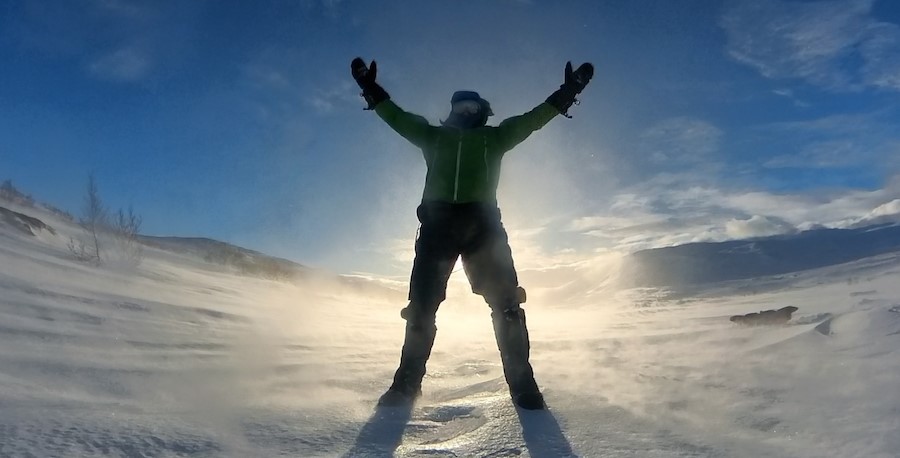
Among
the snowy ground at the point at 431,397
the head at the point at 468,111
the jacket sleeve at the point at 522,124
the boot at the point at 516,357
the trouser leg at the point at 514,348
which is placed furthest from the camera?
A: the head at the point at 468,111

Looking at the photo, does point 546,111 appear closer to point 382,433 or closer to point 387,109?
point 387,109

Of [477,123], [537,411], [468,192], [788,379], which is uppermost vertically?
[477,123]

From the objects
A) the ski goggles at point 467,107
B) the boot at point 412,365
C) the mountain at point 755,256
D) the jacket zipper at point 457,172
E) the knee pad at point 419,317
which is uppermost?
the mountain at point 755,256

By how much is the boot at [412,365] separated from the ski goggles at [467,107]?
4.22ft

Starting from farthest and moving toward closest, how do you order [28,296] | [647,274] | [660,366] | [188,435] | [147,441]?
[647,274], [28,296], [660,366], [188,435], [147,441]

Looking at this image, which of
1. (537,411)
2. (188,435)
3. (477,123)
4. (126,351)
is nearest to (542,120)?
(477,123)

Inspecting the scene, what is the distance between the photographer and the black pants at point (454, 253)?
297 cm

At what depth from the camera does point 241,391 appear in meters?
2.72

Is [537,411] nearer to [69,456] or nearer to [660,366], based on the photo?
[660,366]

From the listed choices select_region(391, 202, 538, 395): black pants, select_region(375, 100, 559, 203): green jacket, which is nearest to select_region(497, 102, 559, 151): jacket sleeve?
select_region(375, 100, 559, 203): green jacket

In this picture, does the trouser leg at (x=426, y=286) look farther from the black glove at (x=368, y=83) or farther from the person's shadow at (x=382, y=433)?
the black glove at (x=368, y=83)

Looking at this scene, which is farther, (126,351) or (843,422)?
(126,351)

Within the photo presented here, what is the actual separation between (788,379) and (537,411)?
1.22 m

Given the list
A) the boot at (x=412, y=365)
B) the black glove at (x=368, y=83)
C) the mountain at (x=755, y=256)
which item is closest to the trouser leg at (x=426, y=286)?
the boot at (x=412, y=365)
